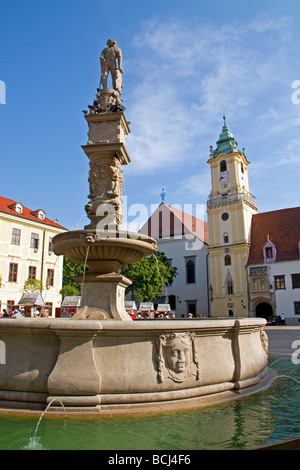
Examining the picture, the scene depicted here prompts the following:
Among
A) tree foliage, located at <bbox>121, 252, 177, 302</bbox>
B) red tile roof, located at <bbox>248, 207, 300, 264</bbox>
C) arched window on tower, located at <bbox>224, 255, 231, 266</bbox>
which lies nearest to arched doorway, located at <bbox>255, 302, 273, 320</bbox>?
red tile roof, located at <bbox>248, 207, 300, 264</bbox>

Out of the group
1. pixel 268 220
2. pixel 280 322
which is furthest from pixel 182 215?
pixel 280 322

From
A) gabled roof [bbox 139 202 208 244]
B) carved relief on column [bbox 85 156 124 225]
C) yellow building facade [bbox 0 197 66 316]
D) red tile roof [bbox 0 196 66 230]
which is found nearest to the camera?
carved relief on column [bbox 85 156 124 225]

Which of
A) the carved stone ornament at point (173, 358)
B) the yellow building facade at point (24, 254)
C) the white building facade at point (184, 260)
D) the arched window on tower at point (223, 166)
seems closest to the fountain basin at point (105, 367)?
the carved stone ornament at point (173, 358)

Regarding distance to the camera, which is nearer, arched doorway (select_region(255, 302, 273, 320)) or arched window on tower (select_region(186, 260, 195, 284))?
arched doorway (select_region(255, 302, 273, 320))

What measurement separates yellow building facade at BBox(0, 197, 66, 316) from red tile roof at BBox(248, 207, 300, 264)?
22.5 metres

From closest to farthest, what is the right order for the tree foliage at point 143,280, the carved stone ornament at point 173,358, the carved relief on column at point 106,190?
the carved stone ornament at point 173,358
the carved relief on column at point 106,190
the tree foliage at point 143,280

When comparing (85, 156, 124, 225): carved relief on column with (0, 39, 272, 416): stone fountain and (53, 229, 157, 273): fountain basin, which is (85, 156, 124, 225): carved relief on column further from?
(0, 39, 272, 416): stone fountain

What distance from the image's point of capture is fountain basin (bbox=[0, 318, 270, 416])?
3.90 metres

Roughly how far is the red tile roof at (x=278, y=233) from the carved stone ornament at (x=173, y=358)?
38401 millimetres

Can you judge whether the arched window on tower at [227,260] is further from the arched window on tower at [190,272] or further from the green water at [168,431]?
the green water at [168,431]

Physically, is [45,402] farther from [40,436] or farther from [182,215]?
[182,215]

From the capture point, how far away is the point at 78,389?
12.7 ft

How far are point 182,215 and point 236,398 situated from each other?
49.1 meters

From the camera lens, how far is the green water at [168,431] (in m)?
3.08
